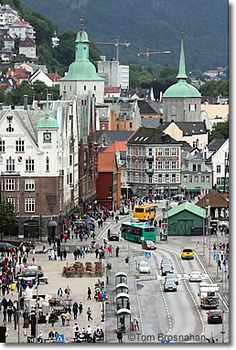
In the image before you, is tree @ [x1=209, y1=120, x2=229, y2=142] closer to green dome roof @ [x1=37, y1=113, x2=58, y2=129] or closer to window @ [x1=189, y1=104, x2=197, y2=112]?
window @ [x1=189, y1=104, x2=197, y2=112]

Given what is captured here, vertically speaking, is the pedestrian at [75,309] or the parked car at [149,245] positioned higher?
the parked car at [149,245]

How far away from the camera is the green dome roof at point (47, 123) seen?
218 ft

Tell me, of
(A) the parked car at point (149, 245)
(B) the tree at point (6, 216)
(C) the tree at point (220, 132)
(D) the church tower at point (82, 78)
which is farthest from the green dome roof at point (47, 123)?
(D) the church tower at point (82, 78)

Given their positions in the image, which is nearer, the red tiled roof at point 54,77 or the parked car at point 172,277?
the parked car at point 172,277

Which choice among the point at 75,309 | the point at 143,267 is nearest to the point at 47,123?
→ the point at 143,267

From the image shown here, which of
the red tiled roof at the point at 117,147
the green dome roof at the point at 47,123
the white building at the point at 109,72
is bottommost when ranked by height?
the red tiled roof at the point at 117,147

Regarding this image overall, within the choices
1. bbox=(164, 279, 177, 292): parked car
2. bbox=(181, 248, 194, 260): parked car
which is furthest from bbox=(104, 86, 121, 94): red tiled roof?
bbox=(164, 279, 177, 292): parked car

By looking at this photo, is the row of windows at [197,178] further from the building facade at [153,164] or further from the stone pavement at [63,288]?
the stone pavement at [63,288]

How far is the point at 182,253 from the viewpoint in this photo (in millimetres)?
58844

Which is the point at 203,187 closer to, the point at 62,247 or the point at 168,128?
the point at 168,128

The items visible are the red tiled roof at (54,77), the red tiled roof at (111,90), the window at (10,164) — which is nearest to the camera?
the window at (10,164)

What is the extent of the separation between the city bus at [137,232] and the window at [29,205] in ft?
13.2

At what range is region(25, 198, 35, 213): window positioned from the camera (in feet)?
217

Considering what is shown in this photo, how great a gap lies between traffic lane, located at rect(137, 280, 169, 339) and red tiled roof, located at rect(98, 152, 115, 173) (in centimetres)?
3265
